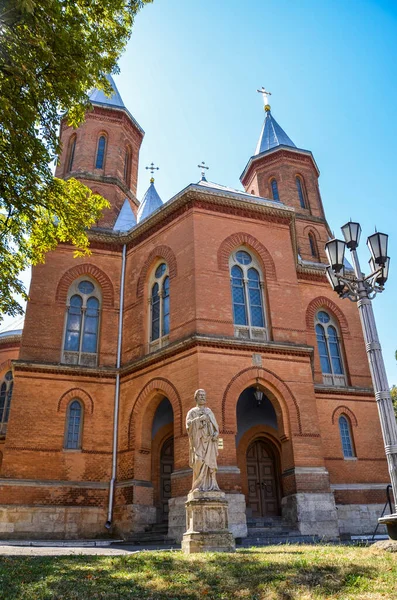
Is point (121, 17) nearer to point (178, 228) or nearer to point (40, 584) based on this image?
point (178, 228)

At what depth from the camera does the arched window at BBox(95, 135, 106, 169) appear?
2347cm

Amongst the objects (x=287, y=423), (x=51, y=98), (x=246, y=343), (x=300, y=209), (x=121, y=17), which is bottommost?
(x=287, y=423)

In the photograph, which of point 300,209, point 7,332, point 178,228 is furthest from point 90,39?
point 7,332

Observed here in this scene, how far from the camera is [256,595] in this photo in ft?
17.0

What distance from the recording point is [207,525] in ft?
30.0

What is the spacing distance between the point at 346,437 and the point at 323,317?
5236 mm

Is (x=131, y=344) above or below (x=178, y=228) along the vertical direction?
below

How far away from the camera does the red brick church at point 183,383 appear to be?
48.3 ft

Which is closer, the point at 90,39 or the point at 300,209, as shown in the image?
the point at 90,39

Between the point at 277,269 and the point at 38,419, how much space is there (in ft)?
32.0

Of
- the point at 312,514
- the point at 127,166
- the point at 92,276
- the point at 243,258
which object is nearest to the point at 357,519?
the point at 312,514

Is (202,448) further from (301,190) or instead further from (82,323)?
(301,190)

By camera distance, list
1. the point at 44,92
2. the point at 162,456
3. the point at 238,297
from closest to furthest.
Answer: the point at 44,92 → the point at 238,297 → the point at 162,456

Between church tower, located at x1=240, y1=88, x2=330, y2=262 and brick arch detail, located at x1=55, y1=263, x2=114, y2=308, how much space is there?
10.4 metres
